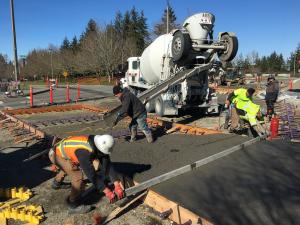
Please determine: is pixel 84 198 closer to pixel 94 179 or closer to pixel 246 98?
pixel 94 179

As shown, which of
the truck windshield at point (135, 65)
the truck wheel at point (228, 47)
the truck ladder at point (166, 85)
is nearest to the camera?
the truck ladder at point (166, 85)

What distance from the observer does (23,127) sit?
1150 cm

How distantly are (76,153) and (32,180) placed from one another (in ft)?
7.56

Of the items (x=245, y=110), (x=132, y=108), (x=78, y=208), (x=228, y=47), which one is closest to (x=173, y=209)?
(x=78, y=208)

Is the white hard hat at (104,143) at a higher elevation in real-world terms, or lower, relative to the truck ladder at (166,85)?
lower

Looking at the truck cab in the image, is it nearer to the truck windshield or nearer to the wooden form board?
the truck windshield

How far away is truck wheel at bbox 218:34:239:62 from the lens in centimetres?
1188

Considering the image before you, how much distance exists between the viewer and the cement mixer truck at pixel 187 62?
11.5 metres

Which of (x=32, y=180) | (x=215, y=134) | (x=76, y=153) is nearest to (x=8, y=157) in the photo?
(x=32, y=180)

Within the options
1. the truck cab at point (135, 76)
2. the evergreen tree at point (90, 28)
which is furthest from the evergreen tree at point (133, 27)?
the truck cab at point (135, 76)

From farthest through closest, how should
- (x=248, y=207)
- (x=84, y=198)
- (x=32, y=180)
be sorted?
(x=32, y=180) < (x=84, y=198) < (x=248, y=207)

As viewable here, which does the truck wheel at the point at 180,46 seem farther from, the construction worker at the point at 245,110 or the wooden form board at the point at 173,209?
the wooden form board at the point at 173,209

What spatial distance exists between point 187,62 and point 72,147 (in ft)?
26.7

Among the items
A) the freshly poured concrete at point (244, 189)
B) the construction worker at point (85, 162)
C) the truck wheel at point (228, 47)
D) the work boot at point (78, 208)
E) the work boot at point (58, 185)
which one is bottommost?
the work boot at point (78, 208)
